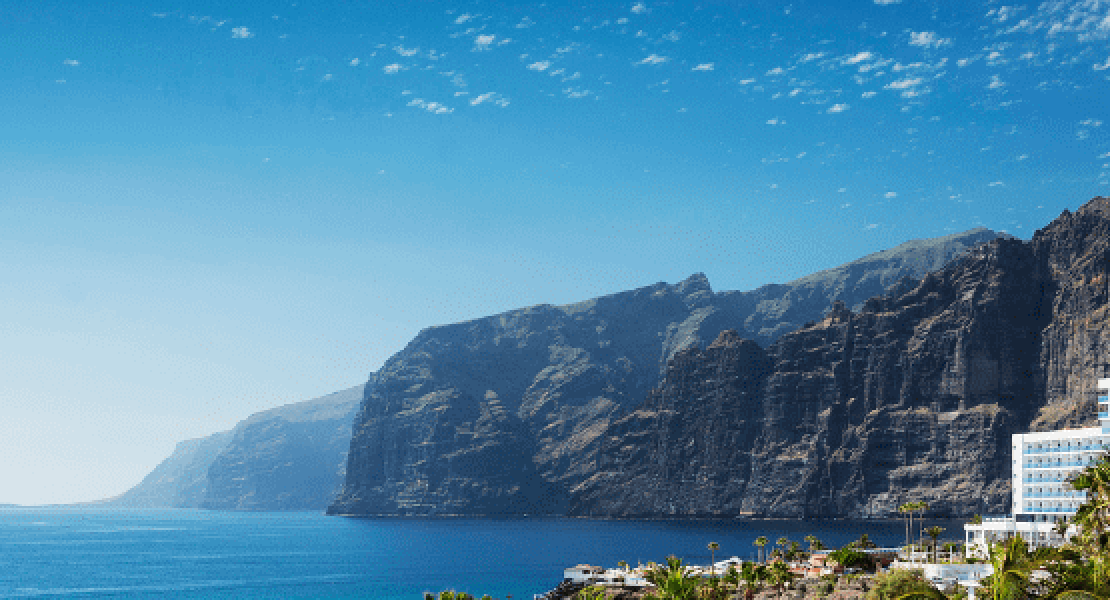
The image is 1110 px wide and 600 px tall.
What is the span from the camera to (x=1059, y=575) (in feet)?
234

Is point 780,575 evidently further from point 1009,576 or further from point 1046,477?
point 1046,477

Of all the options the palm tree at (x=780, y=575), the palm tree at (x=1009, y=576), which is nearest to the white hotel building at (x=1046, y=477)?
the palm tree at (x=780, y=575)

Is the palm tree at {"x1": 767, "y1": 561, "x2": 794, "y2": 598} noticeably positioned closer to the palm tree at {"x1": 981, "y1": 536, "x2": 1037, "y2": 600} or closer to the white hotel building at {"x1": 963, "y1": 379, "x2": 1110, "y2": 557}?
the palm tree at {"x1": 981, "y1": 536, "x2": 1037, "y2": 600}

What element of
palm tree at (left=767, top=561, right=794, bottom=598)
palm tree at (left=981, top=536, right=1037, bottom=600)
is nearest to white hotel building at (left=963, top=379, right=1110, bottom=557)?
palm tree at (left=767, top=561, right=794, bottom=598)

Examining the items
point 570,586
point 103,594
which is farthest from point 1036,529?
point 103,594

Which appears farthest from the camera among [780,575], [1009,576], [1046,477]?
[1046,477]

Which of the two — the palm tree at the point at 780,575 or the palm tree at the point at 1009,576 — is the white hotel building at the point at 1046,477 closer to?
the palm tree at the point at 780,575

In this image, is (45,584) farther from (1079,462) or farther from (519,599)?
(1079,462)

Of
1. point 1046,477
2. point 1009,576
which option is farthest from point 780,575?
point 1046,477

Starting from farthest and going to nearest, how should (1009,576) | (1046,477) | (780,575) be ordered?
(1046,477)
(780,575)
(1009,576)

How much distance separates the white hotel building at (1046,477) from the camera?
5753 inches

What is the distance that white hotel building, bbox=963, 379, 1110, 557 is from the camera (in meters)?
146

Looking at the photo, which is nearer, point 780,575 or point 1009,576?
point 1009,576

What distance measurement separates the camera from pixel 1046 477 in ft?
520
